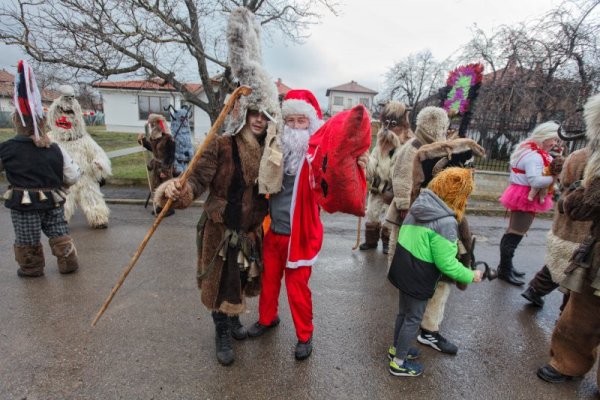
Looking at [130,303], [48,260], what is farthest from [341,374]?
[48,260]

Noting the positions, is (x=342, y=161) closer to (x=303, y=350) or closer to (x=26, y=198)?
(x=303, y=350)

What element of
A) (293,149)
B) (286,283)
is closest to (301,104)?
(293,149)

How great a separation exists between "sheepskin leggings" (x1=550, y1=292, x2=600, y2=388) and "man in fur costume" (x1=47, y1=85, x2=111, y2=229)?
580 centimetres

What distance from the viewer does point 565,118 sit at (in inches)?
421

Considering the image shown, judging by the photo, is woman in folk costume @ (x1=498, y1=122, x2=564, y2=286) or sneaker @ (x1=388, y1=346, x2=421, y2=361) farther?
woman in folk costume @ (x1=498, y1=122, x2=564, y2=286)

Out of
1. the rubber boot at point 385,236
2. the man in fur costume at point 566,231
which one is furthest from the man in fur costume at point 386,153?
the man in fur costume at point 566,231

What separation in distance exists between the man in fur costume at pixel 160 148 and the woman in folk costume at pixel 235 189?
4.14m

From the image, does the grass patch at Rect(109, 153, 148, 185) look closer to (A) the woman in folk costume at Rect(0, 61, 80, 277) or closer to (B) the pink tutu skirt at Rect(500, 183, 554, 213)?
(A) the woman in folk costume at Rect(0, 61, 80, 277)

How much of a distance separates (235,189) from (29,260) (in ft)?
9.34

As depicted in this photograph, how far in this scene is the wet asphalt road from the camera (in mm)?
2291

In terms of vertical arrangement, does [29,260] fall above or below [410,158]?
below

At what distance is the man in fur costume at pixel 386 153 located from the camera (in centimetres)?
434

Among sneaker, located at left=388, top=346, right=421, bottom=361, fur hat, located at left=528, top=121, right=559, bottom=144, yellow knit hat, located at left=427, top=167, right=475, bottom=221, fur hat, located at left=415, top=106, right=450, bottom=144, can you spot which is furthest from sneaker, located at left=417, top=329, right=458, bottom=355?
fur hat, located at left=528, top=121, right=559, bottom=144

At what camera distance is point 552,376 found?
2455 mm
